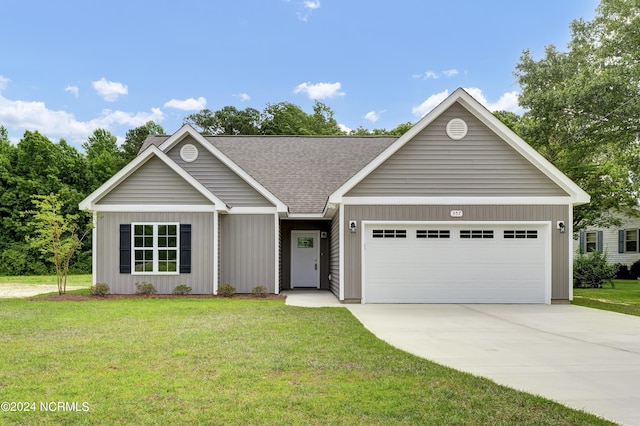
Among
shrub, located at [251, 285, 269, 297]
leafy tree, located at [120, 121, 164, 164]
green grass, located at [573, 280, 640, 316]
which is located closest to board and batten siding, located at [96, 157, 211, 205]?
shrub, located at [251, 285, 269, 297]

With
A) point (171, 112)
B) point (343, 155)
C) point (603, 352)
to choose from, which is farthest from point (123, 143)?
point (603, 352)

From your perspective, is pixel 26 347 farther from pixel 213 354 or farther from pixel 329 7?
pixel 329 7

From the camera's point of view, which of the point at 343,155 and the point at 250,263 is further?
the point at 343,155

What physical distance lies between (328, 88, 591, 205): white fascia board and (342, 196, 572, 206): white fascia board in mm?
292

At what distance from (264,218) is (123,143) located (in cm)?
3350

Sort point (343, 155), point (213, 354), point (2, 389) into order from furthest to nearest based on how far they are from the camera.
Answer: point (343, 155), point (213, 354), point (2, 389)

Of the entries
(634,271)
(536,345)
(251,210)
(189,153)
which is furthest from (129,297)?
(634,271)

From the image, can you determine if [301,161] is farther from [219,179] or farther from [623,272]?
[623,272]

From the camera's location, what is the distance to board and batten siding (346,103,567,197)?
44.3ft

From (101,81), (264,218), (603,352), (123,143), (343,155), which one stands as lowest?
(603,352)

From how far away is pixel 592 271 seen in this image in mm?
20453

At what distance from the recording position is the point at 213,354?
254 inches

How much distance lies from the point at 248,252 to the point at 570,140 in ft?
37.4

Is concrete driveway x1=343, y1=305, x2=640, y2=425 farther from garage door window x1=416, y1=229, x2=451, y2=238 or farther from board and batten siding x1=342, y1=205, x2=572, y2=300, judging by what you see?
garage door window x1=416, y1=229, x2=451, y2=238
